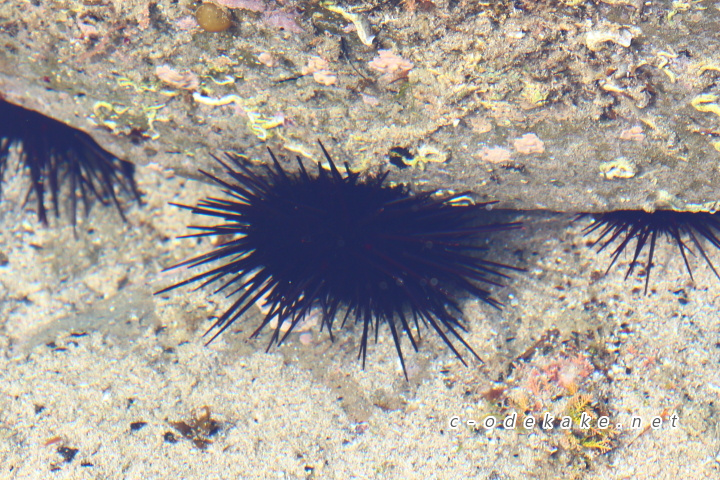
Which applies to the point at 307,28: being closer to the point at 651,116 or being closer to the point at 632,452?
the point at 651,116

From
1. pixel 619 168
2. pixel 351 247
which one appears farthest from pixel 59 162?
pixel 619 168

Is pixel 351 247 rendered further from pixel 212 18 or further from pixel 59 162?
pixel 59 162

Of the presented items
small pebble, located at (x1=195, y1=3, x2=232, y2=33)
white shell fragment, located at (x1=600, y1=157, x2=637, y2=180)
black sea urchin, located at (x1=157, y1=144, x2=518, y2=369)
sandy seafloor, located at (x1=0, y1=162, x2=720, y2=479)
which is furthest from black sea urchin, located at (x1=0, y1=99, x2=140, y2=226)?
Answer: white shell fragment, located at (x1=600, y1=157, x2=637, y2=180)

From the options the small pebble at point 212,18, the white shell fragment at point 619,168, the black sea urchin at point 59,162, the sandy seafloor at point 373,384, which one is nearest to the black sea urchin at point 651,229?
the sandy seafloor at point 373,384

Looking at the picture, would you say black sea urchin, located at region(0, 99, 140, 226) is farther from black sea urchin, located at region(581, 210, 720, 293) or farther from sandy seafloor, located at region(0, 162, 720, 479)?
black sea urchin, located at region(581, 210, 720, 293)

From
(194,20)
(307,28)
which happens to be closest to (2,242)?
(194,20)

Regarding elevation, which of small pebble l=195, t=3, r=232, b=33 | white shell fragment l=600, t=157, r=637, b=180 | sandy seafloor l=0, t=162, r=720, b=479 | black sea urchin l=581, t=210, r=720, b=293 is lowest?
sandy seafloor l=0, t=162, r=720, b=479
